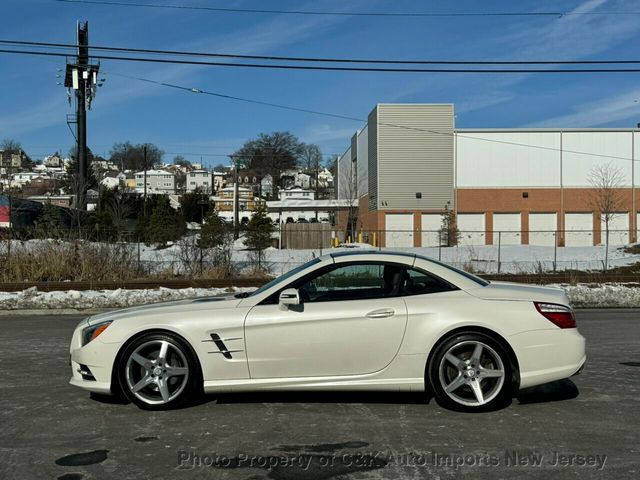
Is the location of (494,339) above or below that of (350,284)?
below

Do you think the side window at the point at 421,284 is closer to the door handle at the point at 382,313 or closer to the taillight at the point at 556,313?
the door handle at the point at 382,313

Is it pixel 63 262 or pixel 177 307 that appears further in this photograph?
pixel 63 262

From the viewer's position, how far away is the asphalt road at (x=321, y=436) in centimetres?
448

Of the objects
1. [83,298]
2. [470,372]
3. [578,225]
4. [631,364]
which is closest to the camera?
[470,372]

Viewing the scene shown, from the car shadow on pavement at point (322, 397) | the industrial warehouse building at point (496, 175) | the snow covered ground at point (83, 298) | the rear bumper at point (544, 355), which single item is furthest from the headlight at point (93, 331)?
the industrial warehouse building at point (496, 175)

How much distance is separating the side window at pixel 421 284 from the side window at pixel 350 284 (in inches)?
3.9

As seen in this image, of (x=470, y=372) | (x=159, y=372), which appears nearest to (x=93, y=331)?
(x=159, y=372)

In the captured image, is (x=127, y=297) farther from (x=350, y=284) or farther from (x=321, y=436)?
(x=321, y=436)

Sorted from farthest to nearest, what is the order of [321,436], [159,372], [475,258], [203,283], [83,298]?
[475,258]
[203,283]
[83,298]
[159,372]
[321,436]

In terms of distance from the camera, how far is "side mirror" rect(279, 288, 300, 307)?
579 cm

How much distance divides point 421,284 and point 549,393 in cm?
192

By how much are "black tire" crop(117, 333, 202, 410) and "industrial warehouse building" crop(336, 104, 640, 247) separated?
46720 mm

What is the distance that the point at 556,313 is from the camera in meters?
5.95

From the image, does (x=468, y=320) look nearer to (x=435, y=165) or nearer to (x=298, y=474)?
(x=298, y=474)
